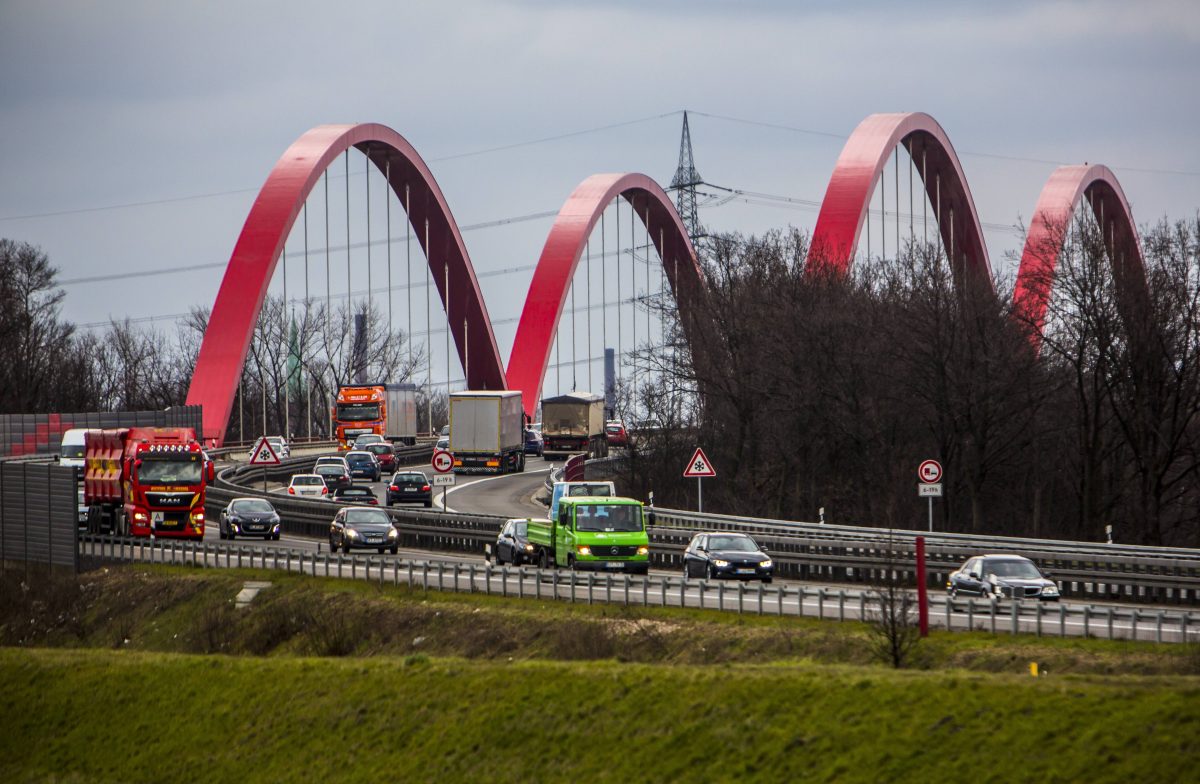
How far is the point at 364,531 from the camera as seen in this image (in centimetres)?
4666

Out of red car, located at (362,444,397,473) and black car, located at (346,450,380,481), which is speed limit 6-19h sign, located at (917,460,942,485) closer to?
black car, located at (346,450,380,481)

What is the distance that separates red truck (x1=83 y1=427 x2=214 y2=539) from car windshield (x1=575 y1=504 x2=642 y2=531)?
1524 centimetres

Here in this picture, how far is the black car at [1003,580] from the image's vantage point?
3216cm

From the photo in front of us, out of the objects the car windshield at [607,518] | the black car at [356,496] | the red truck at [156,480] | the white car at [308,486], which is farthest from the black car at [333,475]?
the car windshield at [607,518]

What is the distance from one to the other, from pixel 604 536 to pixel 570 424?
56041 millimetres

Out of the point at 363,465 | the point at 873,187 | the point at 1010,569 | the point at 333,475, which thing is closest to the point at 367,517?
the point at 1010,569

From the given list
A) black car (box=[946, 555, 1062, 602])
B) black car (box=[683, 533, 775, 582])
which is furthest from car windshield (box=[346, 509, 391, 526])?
black car (box=[946, 555, 1062, 602])

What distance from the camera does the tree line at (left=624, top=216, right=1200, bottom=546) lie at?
5553 centimetres

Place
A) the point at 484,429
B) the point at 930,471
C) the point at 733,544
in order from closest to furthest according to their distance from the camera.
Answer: the point at 733,544
the point at 930,471
the point at 484,429

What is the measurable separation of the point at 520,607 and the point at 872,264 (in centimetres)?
4825

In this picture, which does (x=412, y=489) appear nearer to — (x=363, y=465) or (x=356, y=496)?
(x=356, y=496)

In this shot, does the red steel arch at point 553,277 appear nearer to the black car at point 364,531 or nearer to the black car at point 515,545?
the black car at point 364,531

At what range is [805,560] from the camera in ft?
131

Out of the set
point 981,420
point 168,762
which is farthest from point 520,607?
point 981,420
